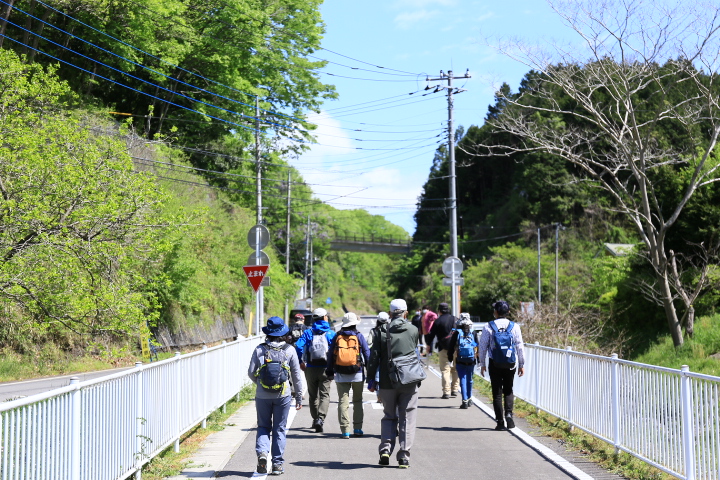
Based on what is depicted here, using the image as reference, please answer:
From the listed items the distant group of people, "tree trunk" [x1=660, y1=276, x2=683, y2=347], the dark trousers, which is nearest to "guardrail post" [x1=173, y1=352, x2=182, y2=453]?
the distant group of people

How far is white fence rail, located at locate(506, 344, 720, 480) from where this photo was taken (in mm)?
6605

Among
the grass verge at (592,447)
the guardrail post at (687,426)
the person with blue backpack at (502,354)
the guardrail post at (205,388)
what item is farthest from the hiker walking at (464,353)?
the guardrail post at (687,426)

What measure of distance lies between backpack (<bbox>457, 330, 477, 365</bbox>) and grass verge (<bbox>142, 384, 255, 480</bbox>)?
4222 millimetres

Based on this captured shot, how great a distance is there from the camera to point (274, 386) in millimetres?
8297

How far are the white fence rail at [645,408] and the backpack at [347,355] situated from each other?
306 centimetres

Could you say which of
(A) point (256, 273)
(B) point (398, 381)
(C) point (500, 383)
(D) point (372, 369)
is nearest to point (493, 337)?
(C) point (500, 383)

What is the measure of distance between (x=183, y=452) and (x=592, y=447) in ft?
16.6

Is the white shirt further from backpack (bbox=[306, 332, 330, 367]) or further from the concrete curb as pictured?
backpack (bbox=[306, 332, 330, 367])

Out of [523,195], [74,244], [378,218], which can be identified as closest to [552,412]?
[74,244]

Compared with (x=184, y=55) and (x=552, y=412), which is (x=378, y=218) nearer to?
(x=184, y=55)

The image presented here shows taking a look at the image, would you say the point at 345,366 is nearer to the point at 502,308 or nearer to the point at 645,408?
the point at 502,308

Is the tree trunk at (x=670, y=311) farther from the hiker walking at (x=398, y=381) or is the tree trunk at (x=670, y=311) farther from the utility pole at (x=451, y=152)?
the hiker walking at (x=398, y=381)

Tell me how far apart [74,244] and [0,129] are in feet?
10.1

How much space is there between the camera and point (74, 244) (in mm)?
14531
